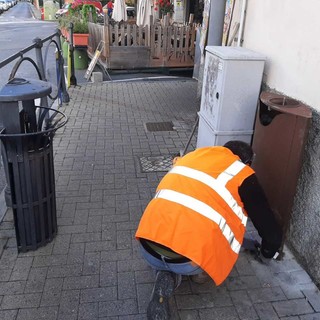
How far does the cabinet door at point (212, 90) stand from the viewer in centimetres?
372

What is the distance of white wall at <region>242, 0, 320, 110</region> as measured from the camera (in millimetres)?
2844

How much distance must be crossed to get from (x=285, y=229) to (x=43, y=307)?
1945mm

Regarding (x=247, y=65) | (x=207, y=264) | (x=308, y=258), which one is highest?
(x=247, y=65)

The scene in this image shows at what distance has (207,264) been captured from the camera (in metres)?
2.24

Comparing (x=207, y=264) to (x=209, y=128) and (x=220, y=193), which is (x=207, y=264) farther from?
(x=209, y=128)

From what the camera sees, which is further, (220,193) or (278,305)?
(278,305)

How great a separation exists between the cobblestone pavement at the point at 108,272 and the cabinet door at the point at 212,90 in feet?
3.32

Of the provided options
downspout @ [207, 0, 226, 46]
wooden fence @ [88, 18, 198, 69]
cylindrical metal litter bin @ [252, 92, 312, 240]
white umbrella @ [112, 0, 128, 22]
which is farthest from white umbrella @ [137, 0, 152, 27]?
cylindrical metal litter bin @ [252, 92, 312, 240]

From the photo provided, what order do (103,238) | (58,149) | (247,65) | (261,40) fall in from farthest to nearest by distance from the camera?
(58,149) < (261,40) < (247,65) < (103,238)

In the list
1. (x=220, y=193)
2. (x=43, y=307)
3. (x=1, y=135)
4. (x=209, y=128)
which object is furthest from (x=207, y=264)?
(x=209, y=128)

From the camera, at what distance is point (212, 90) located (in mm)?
3938

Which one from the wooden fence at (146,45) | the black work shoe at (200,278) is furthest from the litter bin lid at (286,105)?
the wooden fence at (146,45)

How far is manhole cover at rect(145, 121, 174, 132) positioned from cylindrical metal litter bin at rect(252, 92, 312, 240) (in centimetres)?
300

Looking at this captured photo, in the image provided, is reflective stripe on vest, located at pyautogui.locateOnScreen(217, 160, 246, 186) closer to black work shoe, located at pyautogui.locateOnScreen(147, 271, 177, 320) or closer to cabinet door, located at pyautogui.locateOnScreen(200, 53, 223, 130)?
black work shoe, located at pyautogui.locateOnScreen(147, 271, 177, 320)
